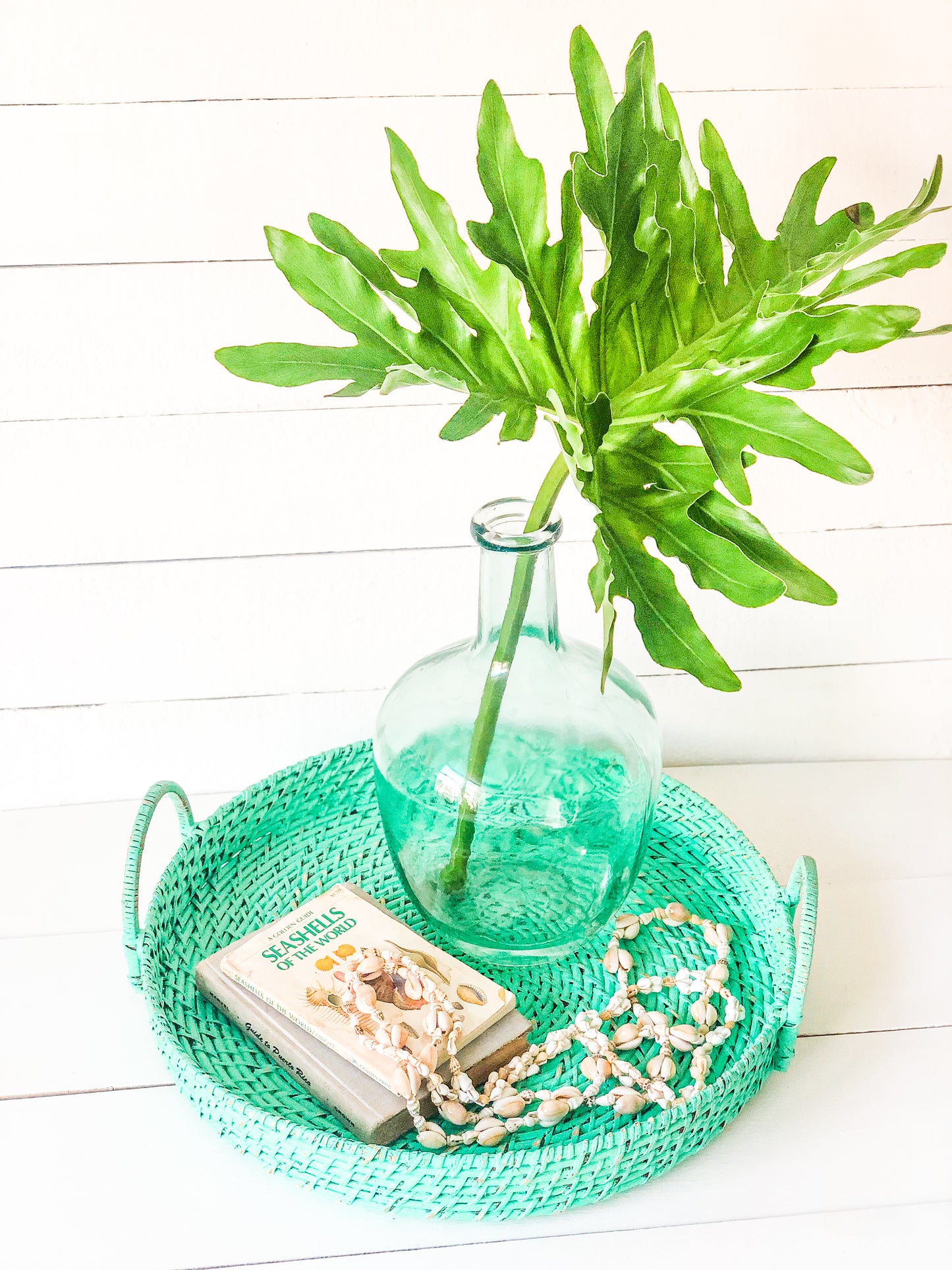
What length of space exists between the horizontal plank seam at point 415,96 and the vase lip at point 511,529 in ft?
1.14

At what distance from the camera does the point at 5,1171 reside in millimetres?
751

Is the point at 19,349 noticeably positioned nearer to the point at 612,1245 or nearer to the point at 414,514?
the point at 414,514

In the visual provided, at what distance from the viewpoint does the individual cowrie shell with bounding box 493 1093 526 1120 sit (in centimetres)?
76

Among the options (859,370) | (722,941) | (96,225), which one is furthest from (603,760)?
(96,225)

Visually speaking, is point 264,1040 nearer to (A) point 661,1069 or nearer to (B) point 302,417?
(A) point 661,1069

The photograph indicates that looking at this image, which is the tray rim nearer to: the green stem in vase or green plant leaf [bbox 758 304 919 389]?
the green stem in vase

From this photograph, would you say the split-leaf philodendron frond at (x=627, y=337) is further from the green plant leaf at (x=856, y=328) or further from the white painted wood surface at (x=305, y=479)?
the white painted wood surface at (x=305, y=479)

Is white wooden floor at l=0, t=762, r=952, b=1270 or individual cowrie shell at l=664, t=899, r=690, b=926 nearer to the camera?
white wooden floor at l=0, t=762, r=952, b=1270

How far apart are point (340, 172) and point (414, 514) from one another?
0.95 ft

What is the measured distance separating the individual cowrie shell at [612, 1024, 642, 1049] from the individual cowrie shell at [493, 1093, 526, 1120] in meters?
0.09

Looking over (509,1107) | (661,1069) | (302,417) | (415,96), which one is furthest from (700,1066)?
(415,96)

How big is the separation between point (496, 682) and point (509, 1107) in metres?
0.28

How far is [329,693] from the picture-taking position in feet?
3.69

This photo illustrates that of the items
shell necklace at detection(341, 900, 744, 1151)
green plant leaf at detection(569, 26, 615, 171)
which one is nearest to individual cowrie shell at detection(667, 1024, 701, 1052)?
shell necklace at detection(341, 900, 744, 1151)
